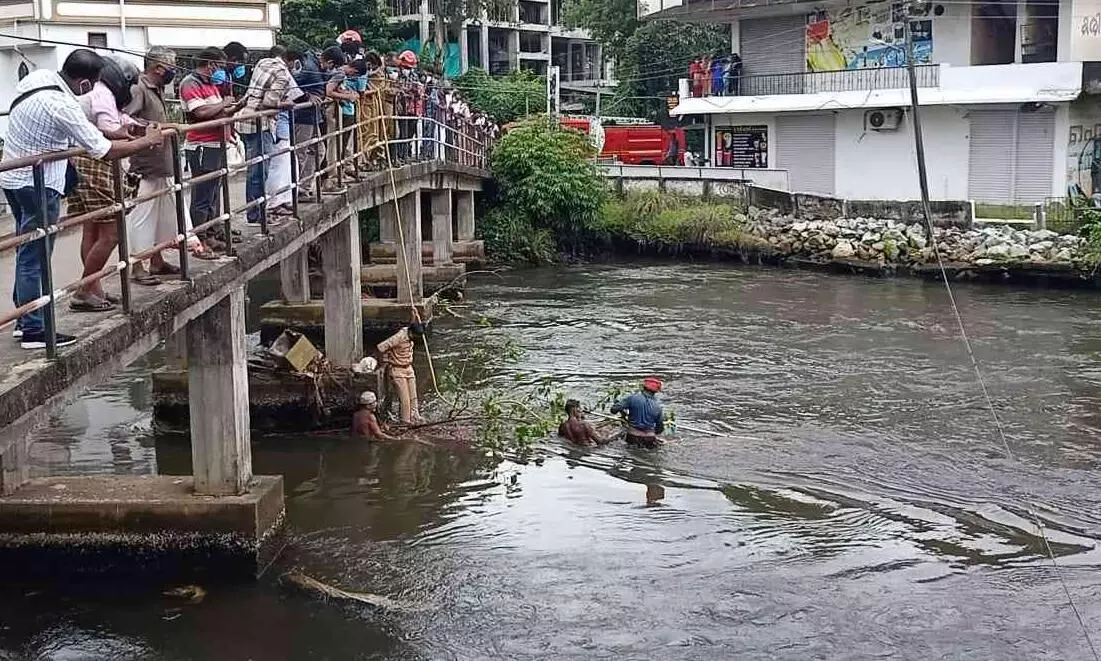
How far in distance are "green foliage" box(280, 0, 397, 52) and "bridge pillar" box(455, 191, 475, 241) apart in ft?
54.1

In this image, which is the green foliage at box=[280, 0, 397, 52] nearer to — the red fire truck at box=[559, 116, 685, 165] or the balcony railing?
the red fire truck at box=[559, 116, 685, 165]

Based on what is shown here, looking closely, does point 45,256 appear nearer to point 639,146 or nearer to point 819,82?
point 819,82

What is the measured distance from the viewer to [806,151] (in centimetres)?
3569

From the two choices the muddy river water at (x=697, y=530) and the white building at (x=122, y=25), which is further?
the white building at (x=122, y=25)

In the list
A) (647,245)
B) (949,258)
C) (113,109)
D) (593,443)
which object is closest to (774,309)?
(949,258)

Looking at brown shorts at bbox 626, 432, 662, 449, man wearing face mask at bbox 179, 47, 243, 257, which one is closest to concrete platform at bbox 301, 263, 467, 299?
brown shorts at bbox 626, 432, 662, 449

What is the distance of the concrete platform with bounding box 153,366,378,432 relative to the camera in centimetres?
1489

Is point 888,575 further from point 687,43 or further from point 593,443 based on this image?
point 687,43

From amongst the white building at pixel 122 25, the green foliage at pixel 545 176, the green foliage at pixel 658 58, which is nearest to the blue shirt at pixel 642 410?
the green foliage at pixel 545 176

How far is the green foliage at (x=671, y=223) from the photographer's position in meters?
31.8

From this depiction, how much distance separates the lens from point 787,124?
35.9 meters

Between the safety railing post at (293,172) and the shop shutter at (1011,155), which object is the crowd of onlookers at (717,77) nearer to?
the shop shutter at (1011,155)

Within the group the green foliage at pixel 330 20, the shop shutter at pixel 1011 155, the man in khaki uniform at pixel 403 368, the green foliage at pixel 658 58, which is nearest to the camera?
the man in khaki uniform at pixel 403 368

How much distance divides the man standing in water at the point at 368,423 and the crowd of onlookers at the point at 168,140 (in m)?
2.51
